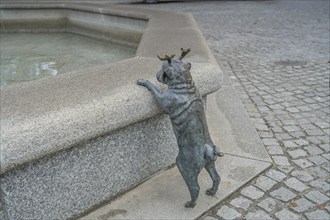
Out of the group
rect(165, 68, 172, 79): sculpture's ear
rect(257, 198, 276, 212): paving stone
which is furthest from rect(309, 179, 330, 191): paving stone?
rect(165, 68, 172, 79): sculpture's ear

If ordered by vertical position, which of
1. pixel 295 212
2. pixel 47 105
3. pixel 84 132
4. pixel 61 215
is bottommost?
pixel 295 212

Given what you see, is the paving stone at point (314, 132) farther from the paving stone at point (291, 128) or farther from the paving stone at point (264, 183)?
the paving stone at point (264, 183)

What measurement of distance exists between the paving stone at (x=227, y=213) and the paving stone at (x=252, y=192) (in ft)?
0.75

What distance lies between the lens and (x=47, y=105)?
2.11 m

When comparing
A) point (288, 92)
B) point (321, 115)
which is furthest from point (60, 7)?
point (321, 115)

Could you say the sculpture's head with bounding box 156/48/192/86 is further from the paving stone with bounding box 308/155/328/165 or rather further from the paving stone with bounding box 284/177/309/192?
the paving stone with bounding box 308/155/328/165

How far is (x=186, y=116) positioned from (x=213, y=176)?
51cm

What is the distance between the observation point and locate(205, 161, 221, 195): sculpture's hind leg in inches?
92.8

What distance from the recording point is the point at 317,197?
277cm

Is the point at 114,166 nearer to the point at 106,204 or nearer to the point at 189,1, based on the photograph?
the point at 106,204

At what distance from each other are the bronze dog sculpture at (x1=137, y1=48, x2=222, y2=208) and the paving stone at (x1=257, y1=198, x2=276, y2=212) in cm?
61

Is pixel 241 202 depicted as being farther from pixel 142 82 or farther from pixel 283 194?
pixel 142 82

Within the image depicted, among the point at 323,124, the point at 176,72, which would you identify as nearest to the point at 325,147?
the point at 323,124

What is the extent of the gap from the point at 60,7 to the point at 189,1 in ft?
36.0
